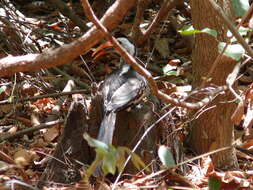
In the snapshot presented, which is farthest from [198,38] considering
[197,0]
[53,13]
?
[53,13]

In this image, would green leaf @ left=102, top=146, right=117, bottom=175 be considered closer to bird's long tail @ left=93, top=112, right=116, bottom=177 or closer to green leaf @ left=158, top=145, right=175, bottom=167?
green leaf @ left=158, top=145, right=175, bottom=167

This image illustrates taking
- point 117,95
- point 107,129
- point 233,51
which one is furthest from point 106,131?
point 233,51

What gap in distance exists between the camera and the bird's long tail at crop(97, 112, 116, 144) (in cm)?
399

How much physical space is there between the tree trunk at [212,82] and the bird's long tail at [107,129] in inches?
31.3

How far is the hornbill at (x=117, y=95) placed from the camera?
405cm

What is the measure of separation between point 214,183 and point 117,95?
4.31ft

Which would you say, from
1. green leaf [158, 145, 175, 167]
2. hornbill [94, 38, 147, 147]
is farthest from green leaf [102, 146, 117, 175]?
hornbill [94, 38, 147, 147]

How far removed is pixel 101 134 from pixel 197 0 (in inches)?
53.1

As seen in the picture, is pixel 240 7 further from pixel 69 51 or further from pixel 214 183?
pixel 214 183

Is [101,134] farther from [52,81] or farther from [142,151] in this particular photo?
[52,81]

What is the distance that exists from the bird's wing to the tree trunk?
54 centimetres

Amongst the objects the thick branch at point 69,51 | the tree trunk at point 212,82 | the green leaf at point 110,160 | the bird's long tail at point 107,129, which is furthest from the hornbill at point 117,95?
the green leaf at point 110,160

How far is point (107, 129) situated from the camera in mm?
4027

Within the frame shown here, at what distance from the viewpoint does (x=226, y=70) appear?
4.14m
